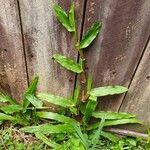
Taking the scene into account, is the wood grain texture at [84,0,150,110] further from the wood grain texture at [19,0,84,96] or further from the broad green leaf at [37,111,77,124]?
the broad green leaf at [37,111,77,124]

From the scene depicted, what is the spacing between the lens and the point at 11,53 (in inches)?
62.1

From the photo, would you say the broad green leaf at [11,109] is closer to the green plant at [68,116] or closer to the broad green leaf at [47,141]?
the green plant at [68,116]

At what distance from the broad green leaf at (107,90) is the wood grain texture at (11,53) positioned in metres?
0.36

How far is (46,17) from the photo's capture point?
52.6 inches

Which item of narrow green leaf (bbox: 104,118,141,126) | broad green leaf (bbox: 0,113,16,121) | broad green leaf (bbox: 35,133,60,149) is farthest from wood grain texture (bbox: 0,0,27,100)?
narrow green leaf (bbox: 104,118,141,126)

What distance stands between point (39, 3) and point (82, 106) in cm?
70

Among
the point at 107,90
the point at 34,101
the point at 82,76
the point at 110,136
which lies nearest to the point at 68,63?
the point at 82,76

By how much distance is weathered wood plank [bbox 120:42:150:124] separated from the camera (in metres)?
1.50

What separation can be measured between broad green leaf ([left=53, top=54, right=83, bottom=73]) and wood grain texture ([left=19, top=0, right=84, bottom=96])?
0.07 feet

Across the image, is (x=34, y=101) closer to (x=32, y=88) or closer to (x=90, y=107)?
(x=32, y=88)

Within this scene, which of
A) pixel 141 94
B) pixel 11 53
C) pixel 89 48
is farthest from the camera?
pixel 141 94

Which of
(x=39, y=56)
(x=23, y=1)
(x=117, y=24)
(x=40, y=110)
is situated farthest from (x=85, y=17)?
(x=40, y=110)

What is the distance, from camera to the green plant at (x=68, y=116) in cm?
166

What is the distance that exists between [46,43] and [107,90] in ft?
1.27
